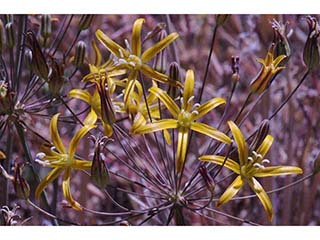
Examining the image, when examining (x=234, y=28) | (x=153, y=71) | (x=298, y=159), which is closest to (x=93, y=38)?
(x=153, y=71)

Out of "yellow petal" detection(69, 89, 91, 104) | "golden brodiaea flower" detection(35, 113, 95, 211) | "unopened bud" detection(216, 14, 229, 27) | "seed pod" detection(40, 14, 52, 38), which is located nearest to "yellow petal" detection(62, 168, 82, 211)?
"golden brodiaea flower" detection(35, 113, 95, 211)

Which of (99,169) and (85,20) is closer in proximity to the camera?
(99,169)

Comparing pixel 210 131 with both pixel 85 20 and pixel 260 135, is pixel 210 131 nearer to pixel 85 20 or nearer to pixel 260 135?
pixel 260 135

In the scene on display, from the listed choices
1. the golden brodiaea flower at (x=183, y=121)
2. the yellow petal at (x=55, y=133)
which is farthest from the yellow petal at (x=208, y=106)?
the yellow petal at (x=55, y=133)

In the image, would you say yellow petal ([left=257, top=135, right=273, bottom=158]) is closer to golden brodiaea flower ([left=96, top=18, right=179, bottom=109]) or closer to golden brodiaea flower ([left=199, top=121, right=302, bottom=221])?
golden brodiaea flower ([left=199, top=121, right=302, bottom=221])

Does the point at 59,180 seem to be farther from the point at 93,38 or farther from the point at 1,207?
the point at 93,38

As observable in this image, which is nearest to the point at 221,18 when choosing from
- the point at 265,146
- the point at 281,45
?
the point at 281,45
